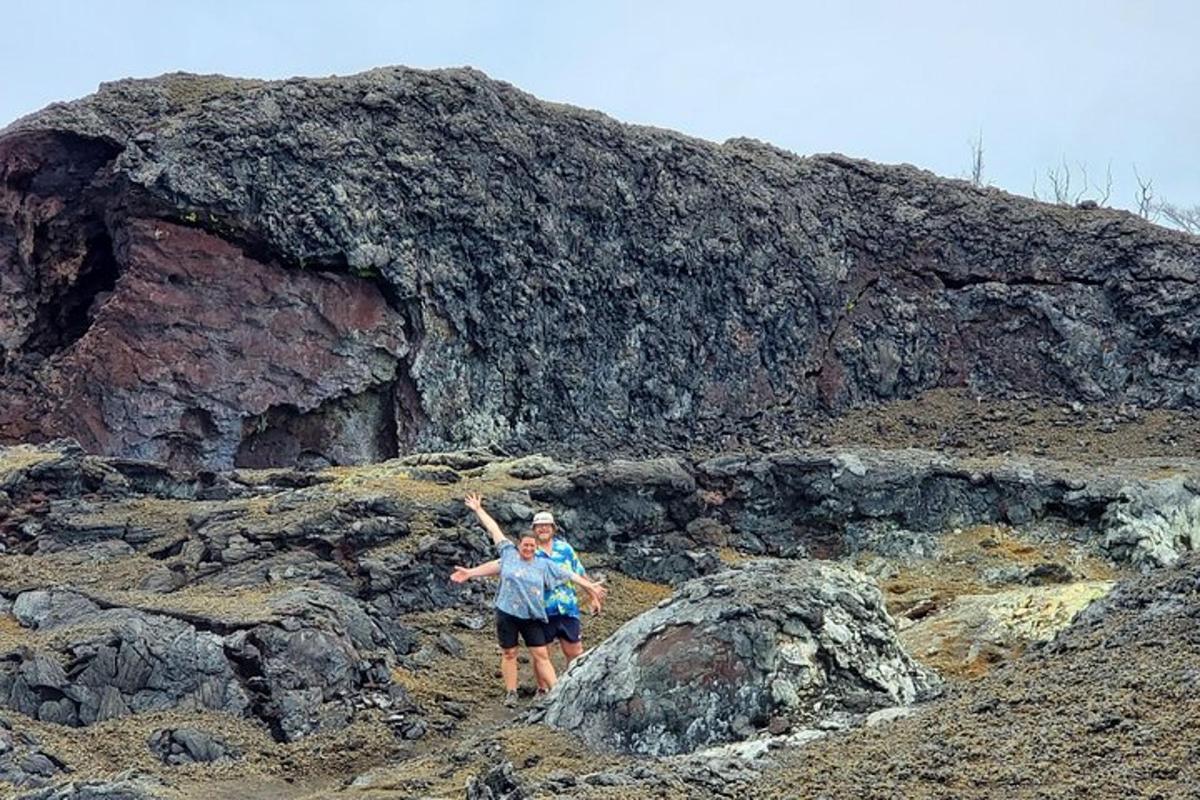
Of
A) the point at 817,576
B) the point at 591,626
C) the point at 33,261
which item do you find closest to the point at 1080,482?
the point at 591,626

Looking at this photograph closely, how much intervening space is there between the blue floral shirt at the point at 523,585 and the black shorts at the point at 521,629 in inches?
2.2

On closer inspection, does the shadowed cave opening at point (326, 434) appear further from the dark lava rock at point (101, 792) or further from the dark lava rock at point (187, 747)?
the dark lava rock at point (101, 792)

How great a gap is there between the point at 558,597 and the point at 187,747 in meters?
3.02

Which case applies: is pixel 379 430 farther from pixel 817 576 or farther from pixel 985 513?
pixel 817 576

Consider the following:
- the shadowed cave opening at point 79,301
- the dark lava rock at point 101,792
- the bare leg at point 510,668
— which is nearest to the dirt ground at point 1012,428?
the shadowed cave opening at point 79,301

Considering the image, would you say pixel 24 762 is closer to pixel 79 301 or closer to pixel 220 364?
pixel 220 364

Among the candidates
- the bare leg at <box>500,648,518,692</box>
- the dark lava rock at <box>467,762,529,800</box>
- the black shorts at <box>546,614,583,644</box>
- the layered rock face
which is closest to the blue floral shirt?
the black shorts at <box>546,614,583,644</box>

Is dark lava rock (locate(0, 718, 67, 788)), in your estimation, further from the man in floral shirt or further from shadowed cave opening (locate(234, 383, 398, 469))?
shadowed cave opening (locate(234, 383, 398, 469))

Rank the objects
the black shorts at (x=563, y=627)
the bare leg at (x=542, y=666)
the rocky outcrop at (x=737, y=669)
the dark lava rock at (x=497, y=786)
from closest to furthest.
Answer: the dark lava rock at (x=497, y=786), the rocky outcrop at (x=737, y=669), the bare leg at (x=542, y=666), the black shorts at (x=563, y=627)

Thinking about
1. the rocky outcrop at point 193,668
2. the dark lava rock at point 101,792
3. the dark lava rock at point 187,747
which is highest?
the rocky outcrop at point 193,668

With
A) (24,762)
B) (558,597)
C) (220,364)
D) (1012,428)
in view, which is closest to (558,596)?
(558,597)

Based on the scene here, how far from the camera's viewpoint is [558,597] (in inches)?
447

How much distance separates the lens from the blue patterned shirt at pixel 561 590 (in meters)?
11.3

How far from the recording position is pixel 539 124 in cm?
2455
